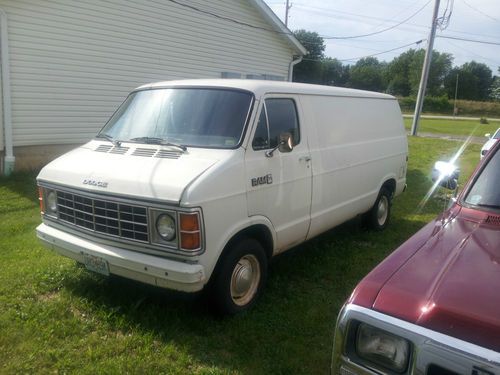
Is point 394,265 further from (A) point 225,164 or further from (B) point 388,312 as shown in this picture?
(A) point 225,164

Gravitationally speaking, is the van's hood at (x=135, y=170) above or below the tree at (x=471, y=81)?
below

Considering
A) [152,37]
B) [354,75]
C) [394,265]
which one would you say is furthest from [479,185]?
[354,75]

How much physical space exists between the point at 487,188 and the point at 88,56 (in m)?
9.42

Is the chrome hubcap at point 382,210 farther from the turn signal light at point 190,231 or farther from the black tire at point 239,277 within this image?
the turn signal light at point 190,231

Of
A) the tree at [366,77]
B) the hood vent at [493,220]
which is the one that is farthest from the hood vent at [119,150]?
the tree at [366,77]

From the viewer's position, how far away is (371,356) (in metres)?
2.05

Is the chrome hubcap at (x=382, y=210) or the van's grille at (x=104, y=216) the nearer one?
the van's grille at (x=104, y=216)

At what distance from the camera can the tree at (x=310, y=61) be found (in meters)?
66.4

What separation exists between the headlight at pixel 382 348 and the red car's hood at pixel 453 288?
10 cm

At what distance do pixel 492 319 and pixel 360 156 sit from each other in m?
4.06

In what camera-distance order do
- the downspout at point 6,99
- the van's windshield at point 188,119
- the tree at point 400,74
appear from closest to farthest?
the van's windshield at point 188,119 → the downspout at point 6,99 → the tree at point 400,74

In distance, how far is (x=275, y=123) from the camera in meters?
4.27

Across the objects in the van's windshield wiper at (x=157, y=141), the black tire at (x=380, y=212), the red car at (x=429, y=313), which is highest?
the van's windshield wiper at (x=157, y=141)

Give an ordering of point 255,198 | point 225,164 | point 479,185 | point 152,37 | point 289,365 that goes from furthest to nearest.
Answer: point 152,37 → point 255,198 → point 225,164 → point 289,365 → point 479,185
